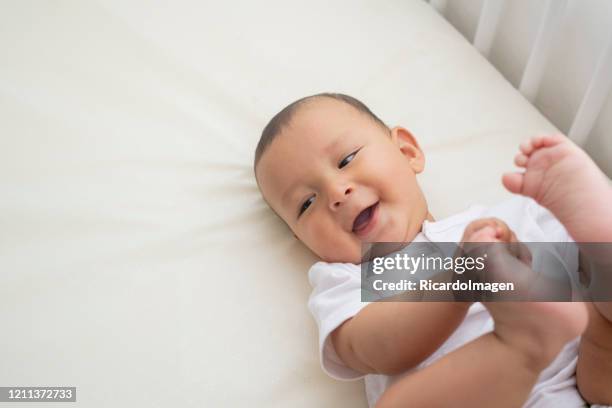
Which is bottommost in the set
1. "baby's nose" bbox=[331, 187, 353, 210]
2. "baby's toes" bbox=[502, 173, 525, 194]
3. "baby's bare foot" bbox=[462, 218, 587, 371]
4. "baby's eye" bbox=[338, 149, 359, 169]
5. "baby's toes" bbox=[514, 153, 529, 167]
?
"baby's nose" bbox=[331, 187, 353, 210]

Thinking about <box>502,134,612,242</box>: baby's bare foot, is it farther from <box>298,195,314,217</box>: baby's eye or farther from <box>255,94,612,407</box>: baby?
<box>298,195,314,217</box>: baby's eye

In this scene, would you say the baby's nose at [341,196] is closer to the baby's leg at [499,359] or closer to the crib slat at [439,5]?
the baby's leg at [499,359]

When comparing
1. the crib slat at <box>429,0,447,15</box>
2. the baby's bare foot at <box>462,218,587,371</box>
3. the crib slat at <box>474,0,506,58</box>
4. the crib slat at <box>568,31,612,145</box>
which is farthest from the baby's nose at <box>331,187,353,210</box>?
the crib slat at <box>429,0,447,15</box>

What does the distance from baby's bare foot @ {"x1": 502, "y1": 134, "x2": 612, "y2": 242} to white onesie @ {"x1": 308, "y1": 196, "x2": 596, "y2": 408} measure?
0.15 m

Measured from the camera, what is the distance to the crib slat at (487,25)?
1.22 m

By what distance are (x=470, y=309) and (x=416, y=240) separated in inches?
5.6

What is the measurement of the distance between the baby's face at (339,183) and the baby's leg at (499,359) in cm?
24

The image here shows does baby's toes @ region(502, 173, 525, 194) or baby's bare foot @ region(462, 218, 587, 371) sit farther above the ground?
baby's toes @ region(502, 173, 525, 194)

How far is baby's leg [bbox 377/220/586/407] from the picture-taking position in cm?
61

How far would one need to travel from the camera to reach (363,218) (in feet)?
2.99

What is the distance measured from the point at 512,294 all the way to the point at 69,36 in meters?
0.96

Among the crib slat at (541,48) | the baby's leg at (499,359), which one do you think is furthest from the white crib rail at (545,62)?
the baby's leg at (499,359)

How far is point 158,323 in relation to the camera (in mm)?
911

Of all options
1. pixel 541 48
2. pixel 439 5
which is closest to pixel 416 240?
pixel 541 48
